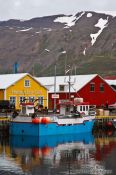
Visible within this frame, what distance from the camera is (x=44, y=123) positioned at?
2400 inches

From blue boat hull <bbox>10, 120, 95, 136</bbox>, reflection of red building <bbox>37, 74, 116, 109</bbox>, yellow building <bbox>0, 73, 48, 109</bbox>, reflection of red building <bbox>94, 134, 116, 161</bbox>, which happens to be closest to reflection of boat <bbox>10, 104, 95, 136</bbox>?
blue boat hull <bbox>10, 120, 95, 136</bbox>

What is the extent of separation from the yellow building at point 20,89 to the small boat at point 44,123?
16266mm

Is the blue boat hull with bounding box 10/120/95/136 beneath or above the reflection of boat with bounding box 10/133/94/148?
above

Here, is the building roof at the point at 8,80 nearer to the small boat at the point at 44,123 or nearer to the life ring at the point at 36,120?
the small boat at the point at 44,123

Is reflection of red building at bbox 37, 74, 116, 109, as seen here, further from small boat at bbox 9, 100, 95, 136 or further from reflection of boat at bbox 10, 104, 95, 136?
reflection of boat at bbox 10, 104, 95, 136

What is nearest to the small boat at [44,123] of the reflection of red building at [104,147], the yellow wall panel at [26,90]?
the reflection of red building at [104,147]

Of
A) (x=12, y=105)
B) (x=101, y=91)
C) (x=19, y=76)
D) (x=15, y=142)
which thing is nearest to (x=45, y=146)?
(x=15, y=142)

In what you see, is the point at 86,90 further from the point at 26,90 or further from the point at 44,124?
the point at 44,124

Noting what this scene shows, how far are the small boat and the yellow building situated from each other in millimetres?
16266

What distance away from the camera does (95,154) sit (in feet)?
165

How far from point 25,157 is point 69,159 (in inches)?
165

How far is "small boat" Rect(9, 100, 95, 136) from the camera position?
61281mm

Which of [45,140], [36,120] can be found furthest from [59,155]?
[36,120]

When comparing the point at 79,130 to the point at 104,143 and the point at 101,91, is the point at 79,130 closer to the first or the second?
the point at 104,143
